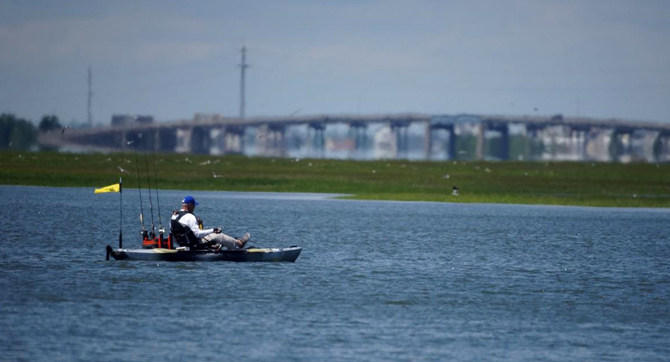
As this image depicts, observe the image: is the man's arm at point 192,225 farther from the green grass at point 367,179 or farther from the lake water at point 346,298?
the green grass at point 367,179

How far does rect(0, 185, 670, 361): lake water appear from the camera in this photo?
79.3 ft

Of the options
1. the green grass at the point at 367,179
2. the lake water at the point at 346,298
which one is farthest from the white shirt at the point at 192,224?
the green grass at the point at 367,179

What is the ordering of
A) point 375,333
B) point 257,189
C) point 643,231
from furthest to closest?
point 257,189
point 643,231
point 375,333

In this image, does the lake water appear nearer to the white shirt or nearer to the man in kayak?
the man in kayak

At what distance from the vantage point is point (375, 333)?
26000mm

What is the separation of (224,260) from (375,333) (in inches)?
478

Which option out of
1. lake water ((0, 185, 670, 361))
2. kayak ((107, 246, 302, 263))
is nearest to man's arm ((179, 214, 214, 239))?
kayak ((107, 246, 302, 263))

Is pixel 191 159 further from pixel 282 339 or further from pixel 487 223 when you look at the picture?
pixel 282 339

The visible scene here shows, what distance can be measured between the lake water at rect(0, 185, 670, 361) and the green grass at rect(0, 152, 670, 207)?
31580mm

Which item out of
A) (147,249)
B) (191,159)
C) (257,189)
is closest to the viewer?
(147,249)

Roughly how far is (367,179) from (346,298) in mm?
69505

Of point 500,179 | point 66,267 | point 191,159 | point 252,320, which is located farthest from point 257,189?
point 252,320

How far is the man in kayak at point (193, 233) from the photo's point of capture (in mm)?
35781

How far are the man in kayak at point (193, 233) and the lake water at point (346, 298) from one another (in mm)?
928
